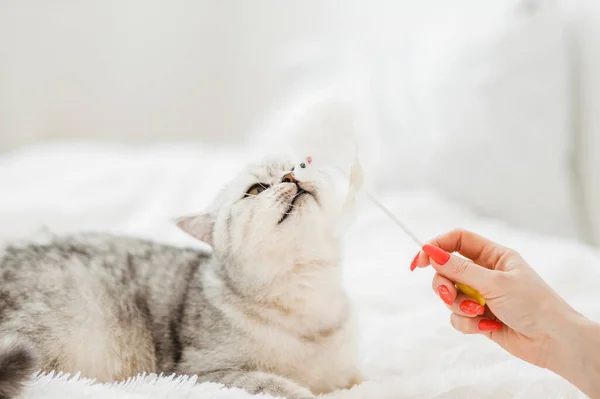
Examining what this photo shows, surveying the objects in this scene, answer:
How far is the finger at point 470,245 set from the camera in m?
1.22

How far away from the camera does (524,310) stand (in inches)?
41.6

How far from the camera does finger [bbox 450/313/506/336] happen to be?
1179 millimetres

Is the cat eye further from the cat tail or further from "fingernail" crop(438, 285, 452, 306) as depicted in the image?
the cat tail

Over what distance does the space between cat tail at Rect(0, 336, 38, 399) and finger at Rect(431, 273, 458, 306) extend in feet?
2.46

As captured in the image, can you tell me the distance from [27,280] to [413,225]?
1.36 m

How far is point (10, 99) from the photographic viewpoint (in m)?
3.73

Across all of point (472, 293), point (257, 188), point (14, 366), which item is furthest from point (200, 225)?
point (472, 293)

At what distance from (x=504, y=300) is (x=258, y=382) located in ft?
1.68

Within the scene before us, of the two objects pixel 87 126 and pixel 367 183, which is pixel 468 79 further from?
pixel 87 126

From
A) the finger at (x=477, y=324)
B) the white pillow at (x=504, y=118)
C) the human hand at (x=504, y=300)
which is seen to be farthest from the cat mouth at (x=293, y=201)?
the white pillow at (x=504, y=118)

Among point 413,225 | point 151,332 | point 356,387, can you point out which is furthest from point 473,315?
point 413,225

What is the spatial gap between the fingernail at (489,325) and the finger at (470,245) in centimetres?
11

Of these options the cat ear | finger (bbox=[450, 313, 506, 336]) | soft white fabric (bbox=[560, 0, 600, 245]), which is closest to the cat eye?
the cat ear

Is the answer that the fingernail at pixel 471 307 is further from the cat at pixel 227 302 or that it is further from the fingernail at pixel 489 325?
the cat at pixel 227 302
